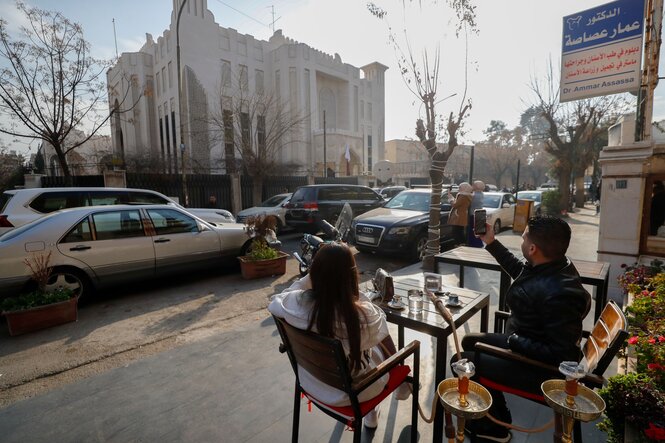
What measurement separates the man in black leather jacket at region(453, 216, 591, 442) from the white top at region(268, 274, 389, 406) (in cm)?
73

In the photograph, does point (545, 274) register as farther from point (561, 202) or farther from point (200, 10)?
point (200, 10)

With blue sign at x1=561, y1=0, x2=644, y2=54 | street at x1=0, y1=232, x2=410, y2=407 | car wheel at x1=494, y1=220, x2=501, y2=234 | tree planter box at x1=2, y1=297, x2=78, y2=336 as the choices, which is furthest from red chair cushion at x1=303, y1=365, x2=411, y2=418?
car wheel at x1=494, y1=220, x2=501, y2=234

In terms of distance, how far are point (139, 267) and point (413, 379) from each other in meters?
4.83

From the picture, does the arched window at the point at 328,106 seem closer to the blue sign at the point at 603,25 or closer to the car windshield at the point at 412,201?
the car windshield at the point at 412,201

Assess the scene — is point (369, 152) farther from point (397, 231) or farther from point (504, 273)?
point (504, 273)

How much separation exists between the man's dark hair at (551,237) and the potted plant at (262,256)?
16.3 feet

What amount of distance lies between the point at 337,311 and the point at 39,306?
169 inches

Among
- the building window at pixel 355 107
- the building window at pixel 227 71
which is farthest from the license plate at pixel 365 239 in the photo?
the building window at pixel 355 107

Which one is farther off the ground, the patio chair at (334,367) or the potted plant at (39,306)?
the patio chair at (334,367)

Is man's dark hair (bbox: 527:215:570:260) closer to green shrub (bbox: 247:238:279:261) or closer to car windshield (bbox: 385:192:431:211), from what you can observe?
green shrub (bbox: 247:238:279:261)

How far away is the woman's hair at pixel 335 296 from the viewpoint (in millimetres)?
1744

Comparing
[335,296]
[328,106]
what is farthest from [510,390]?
[328,106]

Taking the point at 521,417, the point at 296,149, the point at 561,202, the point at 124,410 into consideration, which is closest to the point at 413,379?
the point at 521,417

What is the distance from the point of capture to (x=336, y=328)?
5.86 ft
